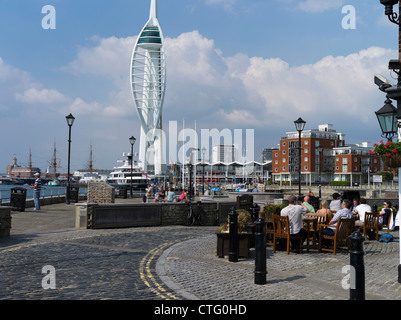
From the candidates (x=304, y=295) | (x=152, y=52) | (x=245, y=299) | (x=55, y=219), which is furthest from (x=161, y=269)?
(x=152, y=52)

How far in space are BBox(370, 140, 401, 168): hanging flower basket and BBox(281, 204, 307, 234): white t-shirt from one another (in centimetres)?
269

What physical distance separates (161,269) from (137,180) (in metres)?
90.9

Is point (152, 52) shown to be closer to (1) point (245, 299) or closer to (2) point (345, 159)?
(2) point (345, 159)

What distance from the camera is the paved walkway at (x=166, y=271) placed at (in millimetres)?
6590

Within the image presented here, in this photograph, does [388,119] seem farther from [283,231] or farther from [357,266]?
[357,266]

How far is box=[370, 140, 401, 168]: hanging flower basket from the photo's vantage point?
298 inches

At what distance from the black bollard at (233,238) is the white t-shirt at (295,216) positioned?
171 centimetres

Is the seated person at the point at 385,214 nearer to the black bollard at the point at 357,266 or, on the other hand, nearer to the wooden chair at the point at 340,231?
the wooden chair at the point at 340,231

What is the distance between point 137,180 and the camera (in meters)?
98.0

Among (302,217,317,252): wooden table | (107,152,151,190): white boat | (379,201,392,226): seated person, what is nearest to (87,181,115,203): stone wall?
(302,217,317,252): wooden table

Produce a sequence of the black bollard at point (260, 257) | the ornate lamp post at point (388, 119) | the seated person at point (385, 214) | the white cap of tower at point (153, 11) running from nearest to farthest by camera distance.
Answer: the black bollard at point (260, 257), the ornate lamp post at point (388, 119), the seated person at point (385, 214), the white cap of tower at point (153, 11)

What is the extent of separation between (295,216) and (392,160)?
3.04 metres

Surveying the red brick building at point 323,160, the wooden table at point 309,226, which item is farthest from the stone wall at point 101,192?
the red brick building at point 323,160

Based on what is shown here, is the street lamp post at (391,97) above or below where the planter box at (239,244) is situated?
above
